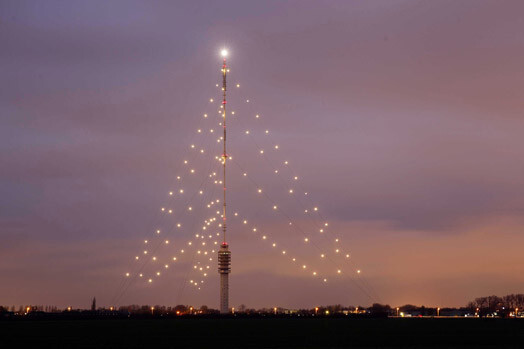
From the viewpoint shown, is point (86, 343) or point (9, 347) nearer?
point (9, 347)

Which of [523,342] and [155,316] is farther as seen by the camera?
[155,316]

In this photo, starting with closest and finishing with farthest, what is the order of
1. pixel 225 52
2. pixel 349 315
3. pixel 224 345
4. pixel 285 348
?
1. pixel 285 348
2. pixel 224 345
3. pixel 225 52
4. pixel 349 315

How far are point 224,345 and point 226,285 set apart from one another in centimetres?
9067

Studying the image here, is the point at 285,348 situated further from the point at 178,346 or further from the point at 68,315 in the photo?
the point at 68,315

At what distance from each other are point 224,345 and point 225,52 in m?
72.0

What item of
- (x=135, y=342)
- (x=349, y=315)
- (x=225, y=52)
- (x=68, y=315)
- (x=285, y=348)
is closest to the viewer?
(x=285, y=348)

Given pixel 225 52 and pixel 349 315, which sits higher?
pixel 225 52

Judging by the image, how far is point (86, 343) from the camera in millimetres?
45938

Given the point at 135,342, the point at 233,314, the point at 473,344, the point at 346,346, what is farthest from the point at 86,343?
the point at 233,314

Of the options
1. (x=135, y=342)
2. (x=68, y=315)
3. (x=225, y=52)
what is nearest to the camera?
(x=135, y=342)

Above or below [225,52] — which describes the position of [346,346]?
below

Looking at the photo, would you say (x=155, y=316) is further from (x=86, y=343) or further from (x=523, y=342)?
(x=523, y=342)

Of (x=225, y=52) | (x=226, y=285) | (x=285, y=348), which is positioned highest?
(x=225, y=52)

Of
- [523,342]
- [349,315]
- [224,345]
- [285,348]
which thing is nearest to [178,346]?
[224,345]
